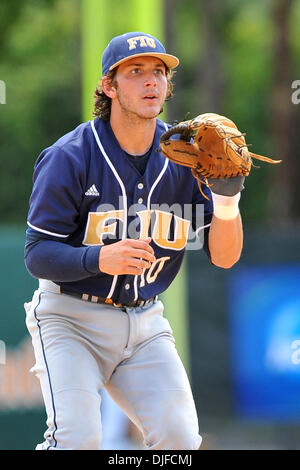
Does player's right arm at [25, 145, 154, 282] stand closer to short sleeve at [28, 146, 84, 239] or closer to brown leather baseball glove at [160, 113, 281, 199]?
short sleeve at [28, 146, 84, 239]

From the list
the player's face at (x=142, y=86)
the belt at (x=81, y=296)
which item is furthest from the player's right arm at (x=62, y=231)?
the player's face at (x=142, y=86)

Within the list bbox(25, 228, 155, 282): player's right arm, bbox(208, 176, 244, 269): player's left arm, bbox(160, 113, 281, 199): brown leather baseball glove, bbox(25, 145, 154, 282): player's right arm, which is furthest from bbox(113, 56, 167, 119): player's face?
bbox(25, 228, 155, 282): player's right arm

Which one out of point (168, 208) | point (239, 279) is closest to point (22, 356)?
point (239, 279)

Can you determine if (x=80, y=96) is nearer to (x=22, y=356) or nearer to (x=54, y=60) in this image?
(x=54, y=60)

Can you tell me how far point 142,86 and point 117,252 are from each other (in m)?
0.85

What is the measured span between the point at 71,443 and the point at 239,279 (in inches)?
205

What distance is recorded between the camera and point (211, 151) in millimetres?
4473

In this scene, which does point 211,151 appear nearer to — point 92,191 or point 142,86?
point 142,86

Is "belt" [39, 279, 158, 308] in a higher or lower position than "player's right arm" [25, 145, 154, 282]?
lower

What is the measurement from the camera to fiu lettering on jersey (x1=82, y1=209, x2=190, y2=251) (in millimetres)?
4488

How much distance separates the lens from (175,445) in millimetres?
4285

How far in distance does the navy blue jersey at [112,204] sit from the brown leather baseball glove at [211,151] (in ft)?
Result: 0.66

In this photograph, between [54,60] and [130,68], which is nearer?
[130,68]

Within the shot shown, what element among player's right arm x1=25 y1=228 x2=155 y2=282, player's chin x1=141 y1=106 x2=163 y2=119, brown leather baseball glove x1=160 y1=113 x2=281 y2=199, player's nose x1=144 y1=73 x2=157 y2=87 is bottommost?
player's right arm x1=25 y1=228 x2=155 y2=282
